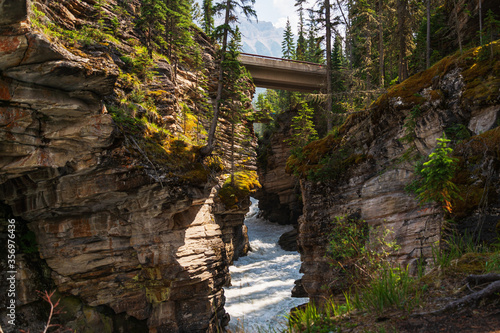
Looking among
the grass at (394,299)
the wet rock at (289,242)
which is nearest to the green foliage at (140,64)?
the grass at (394,299)

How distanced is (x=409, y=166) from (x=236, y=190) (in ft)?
40.9

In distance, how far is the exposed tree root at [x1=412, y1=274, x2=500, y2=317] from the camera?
3439 mm

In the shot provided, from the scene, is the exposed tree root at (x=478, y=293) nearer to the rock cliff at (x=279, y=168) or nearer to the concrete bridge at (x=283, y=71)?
the concrete bridge at (x=283, y=71)

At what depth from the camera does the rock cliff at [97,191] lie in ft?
32.1

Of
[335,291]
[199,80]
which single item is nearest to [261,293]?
[335,291]

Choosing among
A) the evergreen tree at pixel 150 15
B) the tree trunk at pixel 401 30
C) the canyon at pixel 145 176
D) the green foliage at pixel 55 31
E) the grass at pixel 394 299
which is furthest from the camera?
the evergreen tree at pixel 150 15

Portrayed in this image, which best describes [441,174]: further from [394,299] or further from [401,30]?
[401,30]

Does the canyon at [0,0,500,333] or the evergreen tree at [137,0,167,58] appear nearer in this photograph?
the canyon at [0,0,500,333]

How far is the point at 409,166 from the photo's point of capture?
32.0 ft

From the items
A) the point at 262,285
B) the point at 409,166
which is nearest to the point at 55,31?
the point at 409,166

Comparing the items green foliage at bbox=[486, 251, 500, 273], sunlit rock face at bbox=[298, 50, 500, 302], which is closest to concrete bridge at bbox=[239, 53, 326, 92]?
sunlit rock face at bbox=[298, 50, 500, 302]

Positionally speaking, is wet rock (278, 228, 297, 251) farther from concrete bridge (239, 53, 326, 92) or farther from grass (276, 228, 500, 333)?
grass (276, 228, 500, 333)

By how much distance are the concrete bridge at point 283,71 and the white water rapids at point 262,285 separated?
17.4 m

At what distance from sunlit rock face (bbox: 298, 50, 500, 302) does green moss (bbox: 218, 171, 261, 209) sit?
24.1 ft
